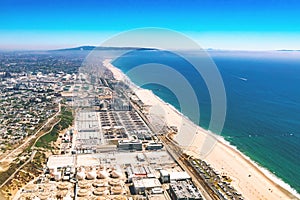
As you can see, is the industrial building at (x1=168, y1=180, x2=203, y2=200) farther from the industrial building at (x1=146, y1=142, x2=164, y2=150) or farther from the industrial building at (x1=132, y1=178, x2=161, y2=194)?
the industrial building at (x1=146, y1=142, x2=164, y2=150)

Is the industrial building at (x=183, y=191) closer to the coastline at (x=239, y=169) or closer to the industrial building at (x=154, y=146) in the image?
the coastline at (x=239, y=169)

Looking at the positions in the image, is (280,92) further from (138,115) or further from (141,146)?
(141,146)

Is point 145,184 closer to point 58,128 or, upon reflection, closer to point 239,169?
point 239,169

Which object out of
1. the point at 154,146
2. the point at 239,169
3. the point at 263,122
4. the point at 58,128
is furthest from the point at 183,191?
the point at 263,122

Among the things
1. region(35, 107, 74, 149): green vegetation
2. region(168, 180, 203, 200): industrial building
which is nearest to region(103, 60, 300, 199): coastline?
region(168, 180, 203, 200): industrial building

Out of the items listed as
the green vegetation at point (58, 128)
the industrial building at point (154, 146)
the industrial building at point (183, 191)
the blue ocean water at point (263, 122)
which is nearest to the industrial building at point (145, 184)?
the industrial building at point (183, 191)

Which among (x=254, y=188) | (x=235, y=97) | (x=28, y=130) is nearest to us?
(x=254, y=188)

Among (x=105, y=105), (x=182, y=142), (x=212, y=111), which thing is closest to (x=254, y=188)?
(x=182, y=142)

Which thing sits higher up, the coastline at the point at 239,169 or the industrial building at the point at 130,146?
the industrial building at the point at 130,146
